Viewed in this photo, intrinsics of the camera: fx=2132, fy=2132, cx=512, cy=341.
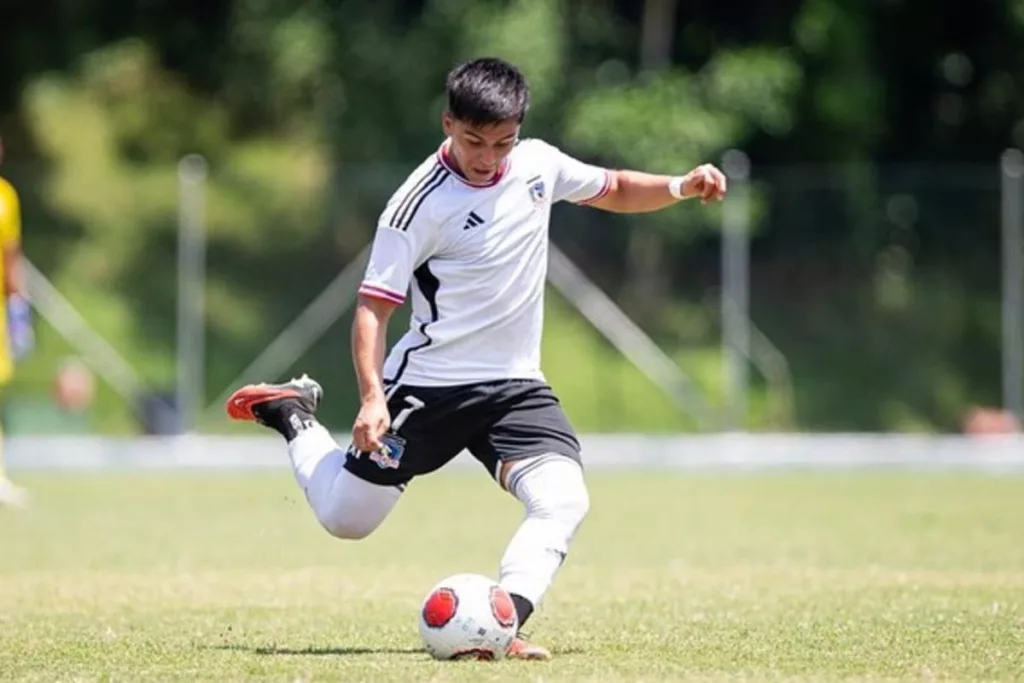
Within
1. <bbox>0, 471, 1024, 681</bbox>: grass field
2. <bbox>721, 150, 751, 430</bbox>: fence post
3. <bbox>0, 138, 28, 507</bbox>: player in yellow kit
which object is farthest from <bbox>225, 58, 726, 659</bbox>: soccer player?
<bbox>721, 150, 751, 430</bbox>: fence post

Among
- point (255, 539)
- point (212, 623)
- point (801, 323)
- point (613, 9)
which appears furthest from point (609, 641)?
point (613, 9)

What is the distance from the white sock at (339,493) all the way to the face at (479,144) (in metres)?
1.32

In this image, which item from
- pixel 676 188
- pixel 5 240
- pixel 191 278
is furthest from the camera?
pixel 191 278

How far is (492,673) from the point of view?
7391mm

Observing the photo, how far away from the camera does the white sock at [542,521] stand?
8031 millimetres

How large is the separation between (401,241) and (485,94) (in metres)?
0.65

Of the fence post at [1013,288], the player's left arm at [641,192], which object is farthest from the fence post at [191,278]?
the player's left arm at [641,192]

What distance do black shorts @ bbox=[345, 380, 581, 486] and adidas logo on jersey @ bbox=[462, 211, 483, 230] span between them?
634mm

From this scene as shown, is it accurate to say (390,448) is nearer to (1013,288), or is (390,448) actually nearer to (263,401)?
(263,401)

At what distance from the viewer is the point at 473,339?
840 cm

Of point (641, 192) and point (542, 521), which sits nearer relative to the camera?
point (542, 521)

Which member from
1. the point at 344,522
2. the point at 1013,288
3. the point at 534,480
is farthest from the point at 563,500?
the point at 1013,288

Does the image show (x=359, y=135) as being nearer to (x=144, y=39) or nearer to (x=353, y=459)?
(x=144, y=39)

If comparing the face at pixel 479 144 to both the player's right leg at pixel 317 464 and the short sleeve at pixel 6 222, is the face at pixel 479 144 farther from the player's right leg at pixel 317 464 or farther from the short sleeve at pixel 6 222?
the short sleeve at pixel 6 222
